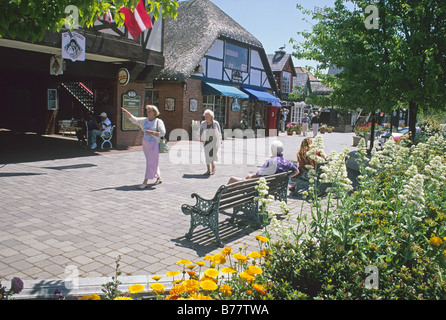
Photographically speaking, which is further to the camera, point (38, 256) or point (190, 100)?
point (190, 100)

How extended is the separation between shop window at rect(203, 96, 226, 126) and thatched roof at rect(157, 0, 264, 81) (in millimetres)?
3136

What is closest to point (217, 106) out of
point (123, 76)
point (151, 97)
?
point (151, 97)

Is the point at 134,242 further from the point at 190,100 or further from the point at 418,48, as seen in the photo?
the point at 190,100

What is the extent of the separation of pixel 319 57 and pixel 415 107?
14.5ft

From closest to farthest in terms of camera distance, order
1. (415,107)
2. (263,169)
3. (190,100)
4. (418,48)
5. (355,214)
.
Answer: (355,214) < (263,169) < (418,48) < (415,107) < (190,100)

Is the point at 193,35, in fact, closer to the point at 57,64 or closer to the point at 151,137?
the point at 57,64

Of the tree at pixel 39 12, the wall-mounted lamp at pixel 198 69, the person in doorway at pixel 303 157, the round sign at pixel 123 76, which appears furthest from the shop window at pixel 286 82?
the tree at pixel 39 12

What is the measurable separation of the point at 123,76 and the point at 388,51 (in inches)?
362

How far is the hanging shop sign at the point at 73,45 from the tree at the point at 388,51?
7.67m

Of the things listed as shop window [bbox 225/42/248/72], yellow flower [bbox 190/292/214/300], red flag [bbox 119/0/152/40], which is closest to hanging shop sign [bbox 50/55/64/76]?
red flag [bbox 119/0/152/40]

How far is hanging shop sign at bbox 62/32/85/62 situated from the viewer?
10023 millimetres

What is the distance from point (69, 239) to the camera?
4.70m

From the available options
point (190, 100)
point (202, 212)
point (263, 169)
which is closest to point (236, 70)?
point (190, 100)

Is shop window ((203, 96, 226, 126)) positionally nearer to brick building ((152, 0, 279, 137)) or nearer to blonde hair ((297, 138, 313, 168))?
brick building ((152, 0, 279, 137))
